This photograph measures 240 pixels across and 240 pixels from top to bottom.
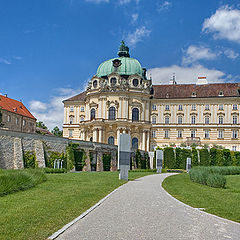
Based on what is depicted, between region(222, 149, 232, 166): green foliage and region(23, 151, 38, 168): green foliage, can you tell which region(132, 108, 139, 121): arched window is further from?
region(23, 151, 38, 168): green foliage

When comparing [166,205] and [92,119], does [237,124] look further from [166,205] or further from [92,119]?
[166,205]

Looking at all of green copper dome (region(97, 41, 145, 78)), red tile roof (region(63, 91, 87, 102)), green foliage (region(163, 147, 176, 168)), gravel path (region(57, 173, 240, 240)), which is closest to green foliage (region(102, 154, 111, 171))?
green foliage (region(163, 147, 176, 168))

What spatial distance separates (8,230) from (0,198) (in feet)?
16.7

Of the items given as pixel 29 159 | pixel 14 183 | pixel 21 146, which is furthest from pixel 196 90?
pixel 14 183

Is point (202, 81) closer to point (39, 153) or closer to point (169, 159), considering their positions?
point (169, 159)

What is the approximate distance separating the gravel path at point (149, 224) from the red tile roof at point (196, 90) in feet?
190

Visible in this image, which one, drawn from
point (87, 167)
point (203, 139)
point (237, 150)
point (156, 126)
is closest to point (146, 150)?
point (156, 126)

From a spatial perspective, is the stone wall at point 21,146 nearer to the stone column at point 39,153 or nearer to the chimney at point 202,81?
the stone column at point 39,153

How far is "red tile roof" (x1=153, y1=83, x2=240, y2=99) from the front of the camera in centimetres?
6738

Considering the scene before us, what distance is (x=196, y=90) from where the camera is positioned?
2729 inches

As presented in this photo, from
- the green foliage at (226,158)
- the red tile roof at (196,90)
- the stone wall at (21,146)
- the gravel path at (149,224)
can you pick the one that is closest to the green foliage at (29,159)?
the stone wall at (21,146)

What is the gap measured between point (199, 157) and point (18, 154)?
116 feet

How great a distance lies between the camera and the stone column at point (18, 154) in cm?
3325

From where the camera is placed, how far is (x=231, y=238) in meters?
7.88
